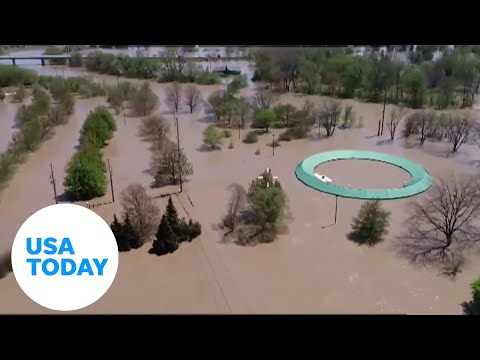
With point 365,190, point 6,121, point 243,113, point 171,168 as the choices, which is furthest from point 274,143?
point 6,121

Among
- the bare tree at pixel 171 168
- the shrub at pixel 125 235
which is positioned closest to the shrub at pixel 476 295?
the shrub at pixel 125 235

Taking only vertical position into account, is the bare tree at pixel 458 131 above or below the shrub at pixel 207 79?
below

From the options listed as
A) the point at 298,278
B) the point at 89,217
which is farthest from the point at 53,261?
the point at 298,278

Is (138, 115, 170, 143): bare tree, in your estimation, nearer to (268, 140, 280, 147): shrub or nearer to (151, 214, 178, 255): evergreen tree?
(268, 140, 280, 147): shrub

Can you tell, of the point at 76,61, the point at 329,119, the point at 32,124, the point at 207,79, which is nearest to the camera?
the point at 32,124

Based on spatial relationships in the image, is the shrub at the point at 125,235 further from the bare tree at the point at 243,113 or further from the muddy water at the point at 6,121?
the bare tree at the point at 243,113

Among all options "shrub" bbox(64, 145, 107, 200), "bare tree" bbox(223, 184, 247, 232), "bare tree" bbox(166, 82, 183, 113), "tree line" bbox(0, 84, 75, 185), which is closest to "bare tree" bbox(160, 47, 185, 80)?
"bare tree" bbox(166, 82, 183, 113)

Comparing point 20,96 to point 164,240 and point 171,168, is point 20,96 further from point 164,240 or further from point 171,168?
point 164,240
